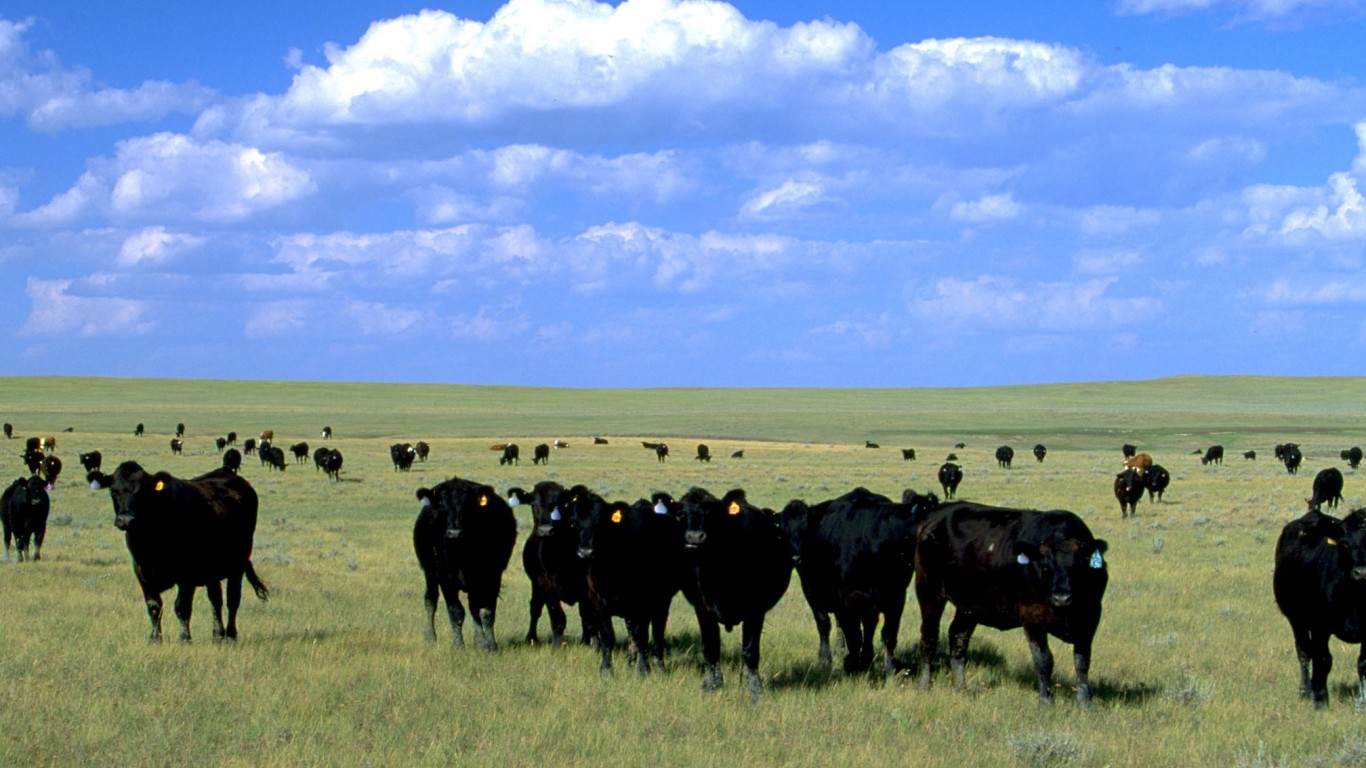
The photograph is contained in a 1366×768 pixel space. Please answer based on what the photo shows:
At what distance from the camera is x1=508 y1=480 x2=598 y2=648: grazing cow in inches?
474

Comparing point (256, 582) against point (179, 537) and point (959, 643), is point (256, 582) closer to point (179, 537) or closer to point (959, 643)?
point (179, 537)

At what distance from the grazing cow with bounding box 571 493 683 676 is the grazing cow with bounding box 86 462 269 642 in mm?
3835

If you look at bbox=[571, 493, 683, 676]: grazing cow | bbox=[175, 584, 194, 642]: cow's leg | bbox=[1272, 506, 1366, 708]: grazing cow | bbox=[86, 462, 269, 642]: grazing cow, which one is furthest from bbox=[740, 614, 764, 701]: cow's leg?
bbox=[175, 584, 194, 642]: cow's leg

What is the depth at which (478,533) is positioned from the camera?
13.1 meters

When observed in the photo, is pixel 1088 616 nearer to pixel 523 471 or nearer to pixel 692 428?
pixel 523 471

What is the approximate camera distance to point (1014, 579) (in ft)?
34.1

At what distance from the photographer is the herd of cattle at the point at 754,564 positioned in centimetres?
1014

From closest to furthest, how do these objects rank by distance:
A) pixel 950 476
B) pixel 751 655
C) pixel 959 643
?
pixel 751 655
pixel 959 643
pixel 950 476

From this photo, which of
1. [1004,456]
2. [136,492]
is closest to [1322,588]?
[136,492]

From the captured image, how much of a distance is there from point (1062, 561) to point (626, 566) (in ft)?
12.7

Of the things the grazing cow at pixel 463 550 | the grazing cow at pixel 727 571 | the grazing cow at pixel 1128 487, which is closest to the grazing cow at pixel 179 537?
the grazing cow at pixel 463 550

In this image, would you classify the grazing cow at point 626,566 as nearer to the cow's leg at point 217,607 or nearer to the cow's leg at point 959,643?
the cow's leg at point 959,643

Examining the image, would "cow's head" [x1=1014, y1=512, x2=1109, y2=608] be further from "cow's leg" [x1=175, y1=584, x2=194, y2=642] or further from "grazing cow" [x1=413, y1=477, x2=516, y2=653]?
"cow's leg" [x1=175, y1=584, x2=194, y2=642]

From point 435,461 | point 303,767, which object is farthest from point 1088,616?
point 435,461
